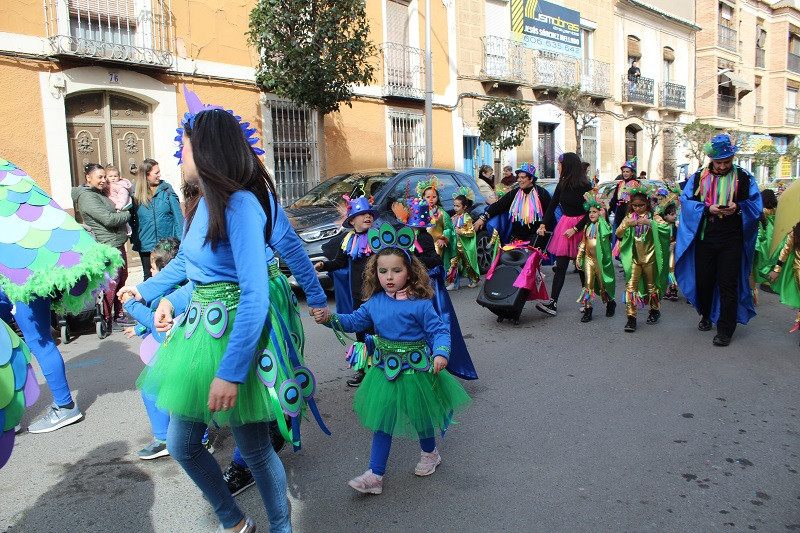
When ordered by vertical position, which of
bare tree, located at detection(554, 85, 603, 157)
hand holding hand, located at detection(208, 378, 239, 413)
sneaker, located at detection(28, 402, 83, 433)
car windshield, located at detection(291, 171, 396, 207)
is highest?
bare tree, located at detection(554, 85, 603, 157)

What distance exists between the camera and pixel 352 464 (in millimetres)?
3746

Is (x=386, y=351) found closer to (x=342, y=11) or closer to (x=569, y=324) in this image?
(x=569, y=324)

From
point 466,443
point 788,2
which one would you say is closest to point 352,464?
point 466,443

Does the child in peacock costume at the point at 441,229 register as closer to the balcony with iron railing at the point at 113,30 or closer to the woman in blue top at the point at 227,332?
the woman in blue top at the point at 227,332

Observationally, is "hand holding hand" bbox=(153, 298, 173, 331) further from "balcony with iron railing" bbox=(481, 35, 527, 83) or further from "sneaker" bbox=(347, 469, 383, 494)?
"balcony with iron railing" bbox=(481, 35, 527, 83)

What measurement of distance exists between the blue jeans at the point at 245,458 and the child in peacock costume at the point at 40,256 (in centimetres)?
173

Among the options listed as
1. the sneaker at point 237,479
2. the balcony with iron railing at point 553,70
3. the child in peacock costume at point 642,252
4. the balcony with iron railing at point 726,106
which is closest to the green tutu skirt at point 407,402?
the sneaker at point 237,479

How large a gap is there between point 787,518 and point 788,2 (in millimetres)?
44758

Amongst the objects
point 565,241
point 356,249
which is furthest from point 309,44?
point 356,249

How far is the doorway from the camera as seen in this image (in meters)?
11.0

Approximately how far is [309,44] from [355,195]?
4556mm

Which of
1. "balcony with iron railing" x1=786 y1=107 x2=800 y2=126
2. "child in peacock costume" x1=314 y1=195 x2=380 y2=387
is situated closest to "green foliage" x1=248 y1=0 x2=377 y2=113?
"child in peacock costume" x1=314 y1=195 x2=380 y2=387

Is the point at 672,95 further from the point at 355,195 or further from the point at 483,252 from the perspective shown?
the point at 355,195

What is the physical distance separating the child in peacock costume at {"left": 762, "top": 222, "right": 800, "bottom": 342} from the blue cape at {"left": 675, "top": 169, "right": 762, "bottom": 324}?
312 millimetres
